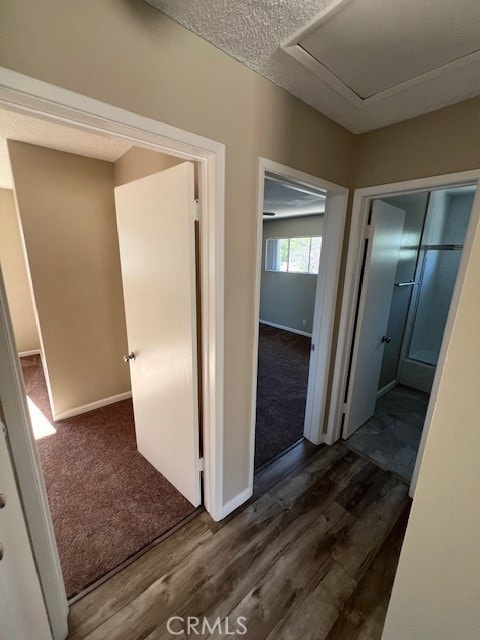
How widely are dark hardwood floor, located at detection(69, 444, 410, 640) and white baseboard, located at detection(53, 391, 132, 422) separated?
1653mm

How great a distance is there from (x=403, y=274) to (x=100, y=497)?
11.1 feet

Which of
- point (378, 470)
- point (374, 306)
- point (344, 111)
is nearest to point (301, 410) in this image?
point (378, 470)

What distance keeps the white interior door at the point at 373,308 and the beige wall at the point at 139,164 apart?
58.0 inches

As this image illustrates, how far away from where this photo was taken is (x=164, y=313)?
5.08ft

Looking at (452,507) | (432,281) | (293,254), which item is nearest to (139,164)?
(452,507)

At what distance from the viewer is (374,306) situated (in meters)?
2.18

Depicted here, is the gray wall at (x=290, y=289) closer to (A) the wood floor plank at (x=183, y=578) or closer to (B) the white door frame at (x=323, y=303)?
(B) the white door frame at (x=323, y=303)

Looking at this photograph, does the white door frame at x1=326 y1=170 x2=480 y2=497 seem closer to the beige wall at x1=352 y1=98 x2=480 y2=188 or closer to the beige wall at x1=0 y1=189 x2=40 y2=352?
the beige wall at x1=352 y1=98 x2=480 y2=188

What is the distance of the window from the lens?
5285mm

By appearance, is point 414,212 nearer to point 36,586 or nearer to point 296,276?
point 296,276

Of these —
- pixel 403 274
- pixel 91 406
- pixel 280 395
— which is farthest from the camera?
pixel 280 395

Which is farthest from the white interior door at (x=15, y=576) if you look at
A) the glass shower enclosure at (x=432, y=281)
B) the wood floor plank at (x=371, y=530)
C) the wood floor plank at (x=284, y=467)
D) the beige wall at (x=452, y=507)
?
the glass shower enclosure at (x=432, y=281)

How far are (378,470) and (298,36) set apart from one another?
2595mm

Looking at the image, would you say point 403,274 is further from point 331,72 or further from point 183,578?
point 183,578
